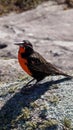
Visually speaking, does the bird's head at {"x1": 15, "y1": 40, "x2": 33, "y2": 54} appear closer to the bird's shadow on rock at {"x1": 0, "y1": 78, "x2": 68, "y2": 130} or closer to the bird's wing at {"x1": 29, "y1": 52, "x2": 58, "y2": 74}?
the bird's wing at {"x1": 29, "y1": 52, "x2": 58, "y2": 74}

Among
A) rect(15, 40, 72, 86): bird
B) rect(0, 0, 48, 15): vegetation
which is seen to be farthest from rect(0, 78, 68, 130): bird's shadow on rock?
rect(0, 0, 48, 15): vegetation

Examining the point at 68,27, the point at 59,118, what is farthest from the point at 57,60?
the point at 59,118

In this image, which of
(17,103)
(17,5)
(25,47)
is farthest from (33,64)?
(17,5)

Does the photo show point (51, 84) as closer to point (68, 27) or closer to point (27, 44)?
point (27, 44)

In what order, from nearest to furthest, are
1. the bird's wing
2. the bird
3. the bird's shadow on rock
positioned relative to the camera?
the bird's shadow on rock < the bird < the bird's wing

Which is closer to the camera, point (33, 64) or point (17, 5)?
point (33, 64)

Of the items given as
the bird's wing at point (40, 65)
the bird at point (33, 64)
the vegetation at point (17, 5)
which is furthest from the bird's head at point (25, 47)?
the vegetation at point (17, 5)

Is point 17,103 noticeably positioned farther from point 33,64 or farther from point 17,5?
point 17,5
